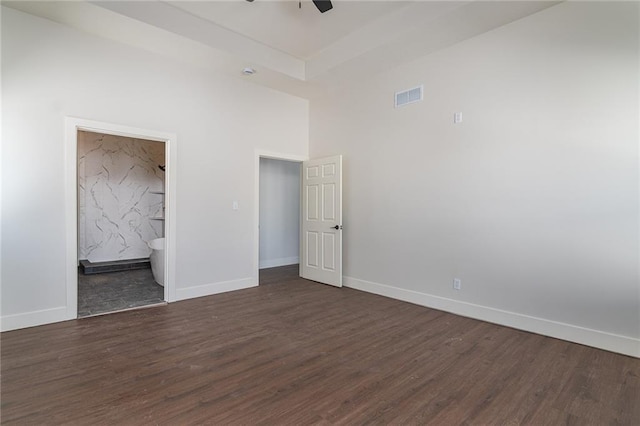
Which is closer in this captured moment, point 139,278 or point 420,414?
point 420,414

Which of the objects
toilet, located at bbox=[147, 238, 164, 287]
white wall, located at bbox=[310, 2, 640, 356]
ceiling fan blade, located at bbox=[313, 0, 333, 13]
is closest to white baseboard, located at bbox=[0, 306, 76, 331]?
toilet, located at bbox=[147, 238, 164, 287]

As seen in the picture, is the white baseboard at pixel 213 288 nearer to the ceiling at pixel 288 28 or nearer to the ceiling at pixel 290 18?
the ceiling at pixel 288 28

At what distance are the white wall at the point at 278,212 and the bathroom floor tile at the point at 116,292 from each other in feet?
7.53

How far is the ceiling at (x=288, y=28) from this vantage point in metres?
3.28

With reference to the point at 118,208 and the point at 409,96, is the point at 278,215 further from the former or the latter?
the point at 409,96

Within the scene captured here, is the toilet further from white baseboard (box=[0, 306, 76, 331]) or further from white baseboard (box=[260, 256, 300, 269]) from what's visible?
white baseboard (box=[260, 256, 300, 269])

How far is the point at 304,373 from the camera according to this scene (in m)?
2.43

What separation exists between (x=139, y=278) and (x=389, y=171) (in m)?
4.57

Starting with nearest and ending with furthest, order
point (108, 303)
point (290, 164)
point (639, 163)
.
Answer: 1. point (639, 163)
2. point (108, 303)
3. point (290, 164)

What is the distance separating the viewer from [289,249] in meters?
7.27

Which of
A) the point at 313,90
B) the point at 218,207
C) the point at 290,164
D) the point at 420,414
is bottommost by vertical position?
the point at 420,414

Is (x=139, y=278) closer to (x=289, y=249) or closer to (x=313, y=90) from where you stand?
(x=289, y=249)

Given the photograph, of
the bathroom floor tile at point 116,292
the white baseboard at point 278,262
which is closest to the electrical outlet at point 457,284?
the bathroom floor tile at point 116,292

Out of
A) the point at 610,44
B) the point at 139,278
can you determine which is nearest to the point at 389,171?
the point at 610,44
